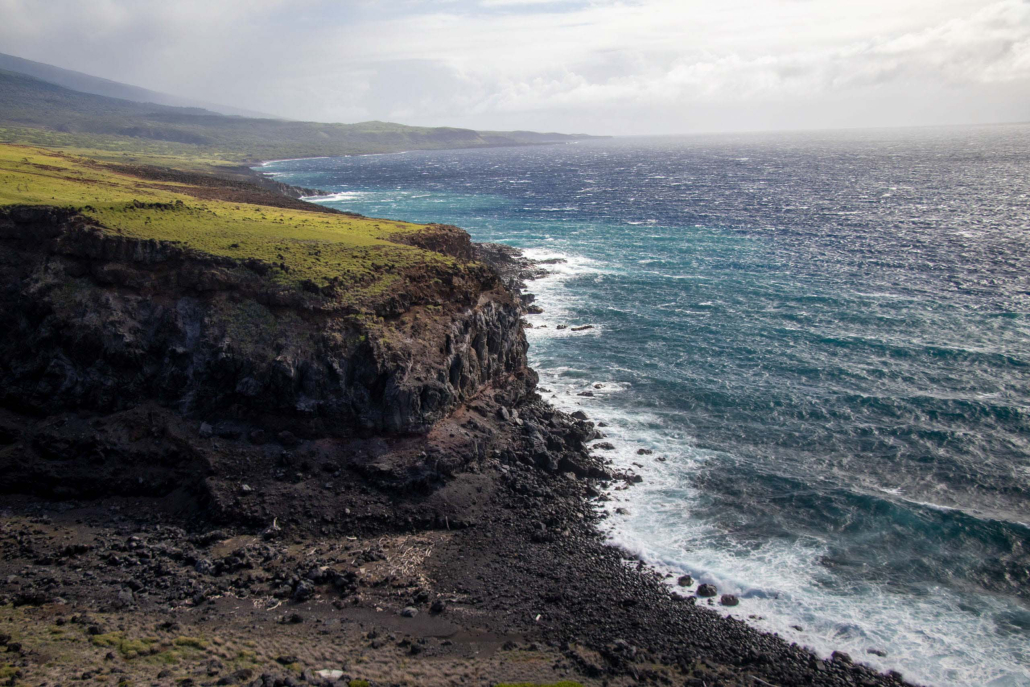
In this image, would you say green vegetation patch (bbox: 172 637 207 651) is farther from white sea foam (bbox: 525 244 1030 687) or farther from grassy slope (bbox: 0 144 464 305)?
grassy slope (bbox: 0 144 464 305)

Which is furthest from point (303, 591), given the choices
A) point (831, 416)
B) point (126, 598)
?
point (831, 416)

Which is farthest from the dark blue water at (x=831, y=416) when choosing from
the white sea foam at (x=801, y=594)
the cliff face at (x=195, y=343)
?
the cliff face at (x=195, y=343)

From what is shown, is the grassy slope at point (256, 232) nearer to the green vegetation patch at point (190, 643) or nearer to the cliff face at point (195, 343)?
the cliff face at point (195, 343)

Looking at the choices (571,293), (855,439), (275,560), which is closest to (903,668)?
(855,439)

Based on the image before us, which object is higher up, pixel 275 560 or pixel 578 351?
pixel 578 351

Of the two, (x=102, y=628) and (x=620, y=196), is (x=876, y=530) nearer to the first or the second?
(x=102, y=628)

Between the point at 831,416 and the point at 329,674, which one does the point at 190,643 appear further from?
the point at 831,416
